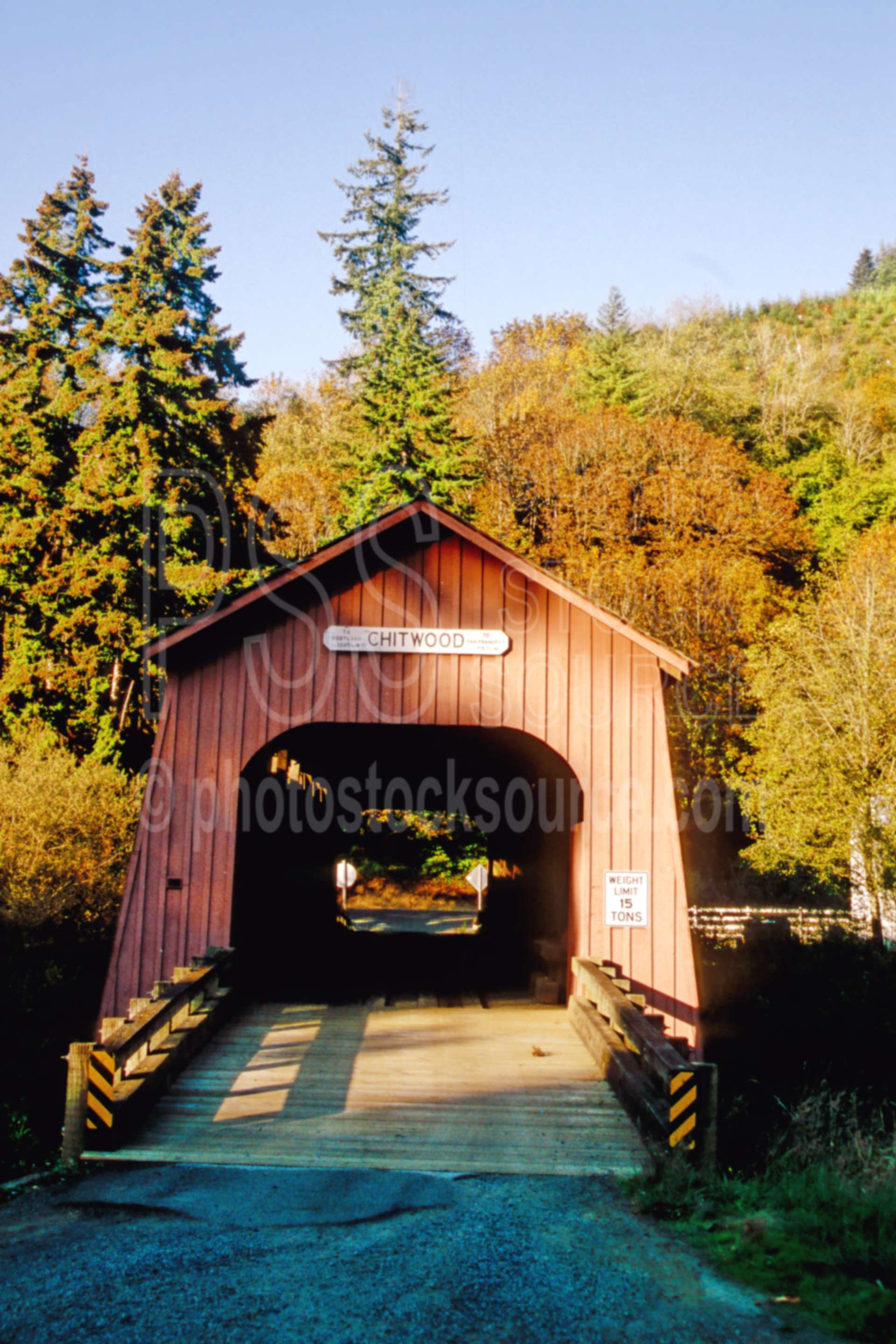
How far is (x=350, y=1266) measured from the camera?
5383 mm

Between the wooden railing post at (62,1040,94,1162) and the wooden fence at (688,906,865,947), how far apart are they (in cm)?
1873

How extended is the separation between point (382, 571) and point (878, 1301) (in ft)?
28.3

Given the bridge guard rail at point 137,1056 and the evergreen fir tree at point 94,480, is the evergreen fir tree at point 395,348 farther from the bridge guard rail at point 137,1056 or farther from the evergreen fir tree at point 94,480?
the bridge guard rail at point 137,1056

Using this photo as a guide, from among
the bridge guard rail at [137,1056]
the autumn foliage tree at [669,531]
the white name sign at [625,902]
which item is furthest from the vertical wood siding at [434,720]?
the autumn foliage tree at [669,531]

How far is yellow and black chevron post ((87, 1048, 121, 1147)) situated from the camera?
7.12m

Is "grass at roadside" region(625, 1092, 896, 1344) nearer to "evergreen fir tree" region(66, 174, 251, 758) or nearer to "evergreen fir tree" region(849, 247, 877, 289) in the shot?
"evergreen fir tree" region(66, 174, 251, 758)

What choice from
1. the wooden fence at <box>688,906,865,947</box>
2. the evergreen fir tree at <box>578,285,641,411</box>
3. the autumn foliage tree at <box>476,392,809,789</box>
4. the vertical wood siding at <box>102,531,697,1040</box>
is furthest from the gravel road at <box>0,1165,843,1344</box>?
the evergreen fir tree at <box>578,285,641,411</box>

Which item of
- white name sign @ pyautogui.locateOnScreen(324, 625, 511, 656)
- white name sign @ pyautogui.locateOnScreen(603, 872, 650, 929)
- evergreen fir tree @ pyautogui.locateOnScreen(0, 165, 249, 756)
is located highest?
evergreen fir tree @ pyautogui.locateOnScreen(0, 165, 249, 756)

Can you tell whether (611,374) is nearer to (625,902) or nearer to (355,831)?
(355,831)

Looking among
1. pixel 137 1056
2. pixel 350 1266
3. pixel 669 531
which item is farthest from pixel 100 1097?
pixel 669 531

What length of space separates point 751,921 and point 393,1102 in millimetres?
18139

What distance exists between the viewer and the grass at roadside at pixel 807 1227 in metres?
4.91

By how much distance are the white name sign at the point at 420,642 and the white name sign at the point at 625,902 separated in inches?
108

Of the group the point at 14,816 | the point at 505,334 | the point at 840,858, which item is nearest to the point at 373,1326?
the point at 14,816
